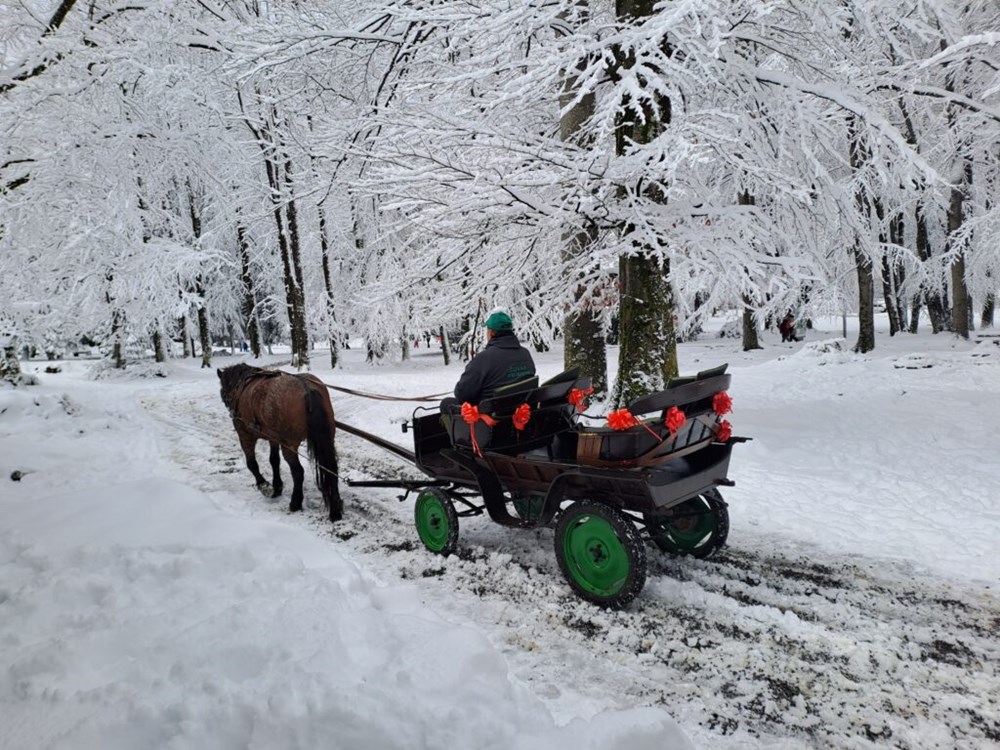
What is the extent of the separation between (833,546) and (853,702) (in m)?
2.17

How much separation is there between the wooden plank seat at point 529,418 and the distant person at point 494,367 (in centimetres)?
22

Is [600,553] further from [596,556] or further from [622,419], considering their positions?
[622,419]

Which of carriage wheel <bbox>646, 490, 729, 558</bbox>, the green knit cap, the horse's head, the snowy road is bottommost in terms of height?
the snowy road

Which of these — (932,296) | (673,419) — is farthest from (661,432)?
(932,296)

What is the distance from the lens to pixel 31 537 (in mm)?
4180

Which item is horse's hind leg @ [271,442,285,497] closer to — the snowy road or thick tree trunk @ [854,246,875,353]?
the snowy road

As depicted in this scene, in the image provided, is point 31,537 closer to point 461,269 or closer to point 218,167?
point 461,269

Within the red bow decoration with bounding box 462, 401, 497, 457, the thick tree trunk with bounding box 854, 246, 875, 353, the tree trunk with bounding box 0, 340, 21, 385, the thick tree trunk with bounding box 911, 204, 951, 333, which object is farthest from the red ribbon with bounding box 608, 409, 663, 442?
the thick tree trunk with bounding box 911, 204, 951, 333

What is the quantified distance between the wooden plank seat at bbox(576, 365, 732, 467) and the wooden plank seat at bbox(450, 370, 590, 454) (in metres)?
0.54

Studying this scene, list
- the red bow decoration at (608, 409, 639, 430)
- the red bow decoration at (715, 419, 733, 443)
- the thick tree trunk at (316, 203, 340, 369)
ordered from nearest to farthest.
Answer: the red bow decoration at (608, 409, 639, 430) → the red bow decoration at (715, 419, 733, 443) → the thick tree trunk at (316, 203, 340, 369)

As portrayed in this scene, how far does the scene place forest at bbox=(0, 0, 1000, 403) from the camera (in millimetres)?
5164

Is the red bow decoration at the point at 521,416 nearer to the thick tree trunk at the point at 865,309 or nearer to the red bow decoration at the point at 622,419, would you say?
the red bow decoration at the point at 622,419

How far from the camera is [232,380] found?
706 cm

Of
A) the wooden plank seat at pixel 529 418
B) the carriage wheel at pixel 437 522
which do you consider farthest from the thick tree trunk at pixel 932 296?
the carriage wheel at pixel 437 522
